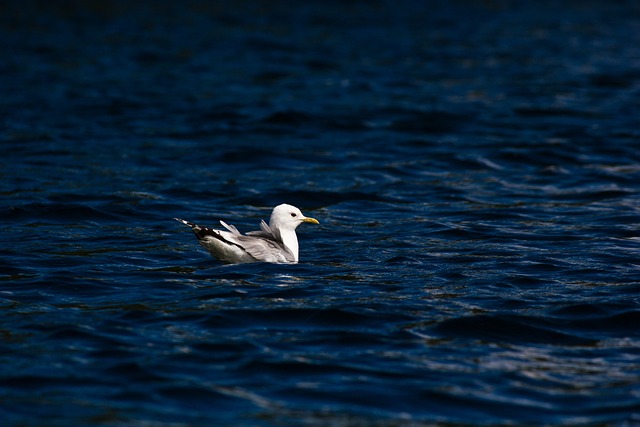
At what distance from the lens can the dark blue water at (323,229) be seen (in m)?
7.99

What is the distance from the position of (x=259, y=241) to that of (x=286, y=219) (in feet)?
1.86

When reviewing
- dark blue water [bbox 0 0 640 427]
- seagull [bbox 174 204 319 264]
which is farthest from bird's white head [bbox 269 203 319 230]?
dark blue water [bbox 0 0 640 427]

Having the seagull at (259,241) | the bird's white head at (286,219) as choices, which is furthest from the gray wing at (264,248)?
the bird's white head at (286,219)

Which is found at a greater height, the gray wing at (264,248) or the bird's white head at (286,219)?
the bird's white head at (286,219)

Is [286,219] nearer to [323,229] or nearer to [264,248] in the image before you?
[264,248]

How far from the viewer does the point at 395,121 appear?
68.3 ft

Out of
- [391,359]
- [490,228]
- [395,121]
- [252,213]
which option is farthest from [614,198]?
[391,359]

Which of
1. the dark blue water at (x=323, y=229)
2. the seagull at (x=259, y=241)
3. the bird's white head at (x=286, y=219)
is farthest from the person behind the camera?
the bird's white head at (x=286, y=219)

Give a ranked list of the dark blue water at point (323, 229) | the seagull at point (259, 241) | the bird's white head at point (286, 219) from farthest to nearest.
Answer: the bird's white head at point (286, 219) → the seagull at point (259, 241) → the dark blue water at point (323, 229)

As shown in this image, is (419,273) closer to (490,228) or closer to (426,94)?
(490,228)

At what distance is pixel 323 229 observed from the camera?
13648mm

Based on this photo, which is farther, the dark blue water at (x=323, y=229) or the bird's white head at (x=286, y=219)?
the bird's white head at (x=286, y=219)

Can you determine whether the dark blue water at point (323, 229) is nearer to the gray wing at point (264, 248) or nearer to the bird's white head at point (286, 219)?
the gray wing at point (264, 248)

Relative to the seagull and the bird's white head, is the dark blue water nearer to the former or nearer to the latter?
the seagull
